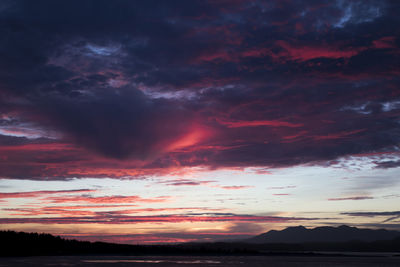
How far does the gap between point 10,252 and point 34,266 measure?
4018 inches

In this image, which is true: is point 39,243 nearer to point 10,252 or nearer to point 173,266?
point 10,252

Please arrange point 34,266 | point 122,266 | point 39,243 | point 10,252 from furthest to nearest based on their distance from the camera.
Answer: point 39,243 → point 10,252 → point 122,266 → point 34,266

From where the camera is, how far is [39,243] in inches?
7510

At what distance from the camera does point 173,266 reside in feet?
285

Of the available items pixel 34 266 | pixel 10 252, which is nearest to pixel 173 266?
pixel 34 266

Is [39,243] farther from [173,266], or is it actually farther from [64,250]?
[173,266]

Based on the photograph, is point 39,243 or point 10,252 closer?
point 10,252

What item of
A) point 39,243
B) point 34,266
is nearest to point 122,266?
point 34,266

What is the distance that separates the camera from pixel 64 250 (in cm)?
19838

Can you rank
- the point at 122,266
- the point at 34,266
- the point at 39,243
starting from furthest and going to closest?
the point at 39,243, the point at 122,266, the point at 34,266

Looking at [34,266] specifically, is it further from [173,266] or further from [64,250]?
[64,250]

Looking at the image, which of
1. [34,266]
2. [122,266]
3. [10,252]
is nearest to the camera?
[34,266]

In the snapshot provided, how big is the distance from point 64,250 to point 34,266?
132675 mm

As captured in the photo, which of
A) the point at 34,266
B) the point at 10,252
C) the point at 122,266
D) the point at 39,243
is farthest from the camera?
the point at 39,243
